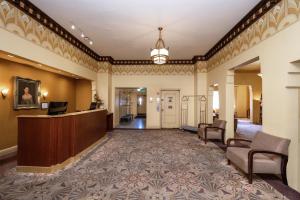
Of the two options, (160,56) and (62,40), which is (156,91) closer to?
(160,56)

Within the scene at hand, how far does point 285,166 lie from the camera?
10.5ft

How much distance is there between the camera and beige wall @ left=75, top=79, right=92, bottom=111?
9.30m

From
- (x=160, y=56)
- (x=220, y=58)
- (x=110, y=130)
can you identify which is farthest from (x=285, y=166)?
(x=110, y=130)

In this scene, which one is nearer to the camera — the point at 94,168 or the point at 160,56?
the point at 94,168

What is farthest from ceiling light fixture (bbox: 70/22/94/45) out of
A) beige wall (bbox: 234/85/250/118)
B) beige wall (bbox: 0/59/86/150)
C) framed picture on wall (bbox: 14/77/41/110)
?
beige wall (bbox: 234/85/250/118)

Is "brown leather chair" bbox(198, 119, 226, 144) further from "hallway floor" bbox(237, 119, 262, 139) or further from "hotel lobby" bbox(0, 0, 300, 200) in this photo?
"hallway floor" bbox(237, 119, 262, 139)

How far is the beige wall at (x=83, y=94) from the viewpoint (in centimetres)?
930

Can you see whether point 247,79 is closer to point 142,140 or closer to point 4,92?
point 142,140

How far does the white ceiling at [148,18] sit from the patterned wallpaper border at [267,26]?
16.6 inches

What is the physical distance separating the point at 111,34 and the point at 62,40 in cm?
149

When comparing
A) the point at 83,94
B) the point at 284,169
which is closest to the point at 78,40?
the point at 83,94

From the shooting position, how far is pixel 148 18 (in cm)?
457

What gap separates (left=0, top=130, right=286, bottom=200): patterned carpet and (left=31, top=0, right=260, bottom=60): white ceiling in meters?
3.63

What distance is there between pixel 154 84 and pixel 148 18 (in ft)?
16.0
